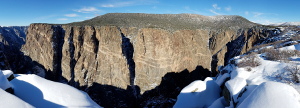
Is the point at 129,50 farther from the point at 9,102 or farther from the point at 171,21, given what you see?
→ the point at 9,102

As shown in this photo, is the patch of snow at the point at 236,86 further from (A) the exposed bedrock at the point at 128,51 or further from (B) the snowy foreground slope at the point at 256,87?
(A) the exposed bedrock at the point at 128,51

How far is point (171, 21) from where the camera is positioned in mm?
45250

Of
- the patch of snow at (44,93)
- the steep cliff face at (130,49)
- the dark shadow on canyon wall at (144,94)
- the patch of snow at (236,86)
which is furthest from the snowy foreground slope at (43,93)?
the steep cliff face at (130,49)

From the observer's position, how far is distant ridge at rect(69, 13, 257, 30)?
1548 inches

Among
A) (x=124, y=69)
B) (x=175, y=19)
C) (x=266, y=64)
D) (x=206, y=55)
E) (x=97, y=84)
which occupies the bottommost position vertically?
(x=97, y=84)

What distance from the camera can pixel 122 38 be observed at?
35.0 m

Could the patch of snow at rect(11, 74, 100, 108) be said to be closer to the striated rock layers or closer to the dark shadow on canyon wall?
the dark shadow on canyon wall

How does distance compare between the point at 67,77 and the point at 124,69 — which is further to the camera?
the point at 67,77

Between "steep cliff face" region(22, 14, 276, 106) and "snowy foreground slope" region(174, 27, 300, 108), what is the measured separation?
20.4 m

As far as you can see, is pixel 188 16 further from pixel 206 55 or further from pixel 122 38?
pixel 122 38

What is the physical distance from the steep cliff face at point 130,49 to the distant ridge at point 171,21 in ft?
1.92

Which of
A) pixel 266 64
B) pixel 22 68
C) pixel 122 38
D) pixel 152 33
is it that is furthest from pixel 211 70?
pixel 22 68

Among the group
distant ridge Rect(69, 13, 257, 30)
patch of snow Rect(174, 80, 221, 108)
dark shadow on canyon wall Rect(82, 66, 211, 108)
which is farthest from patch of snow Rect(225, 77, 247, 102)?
distant ridge Rect(69, 13, 257, 30)

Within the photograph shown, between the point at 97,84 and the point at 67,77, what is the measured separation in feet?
29.5
